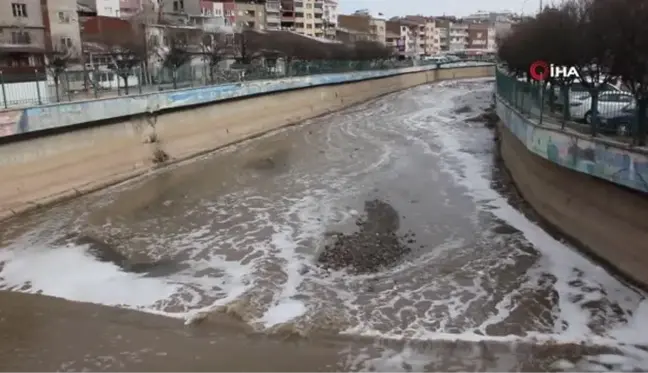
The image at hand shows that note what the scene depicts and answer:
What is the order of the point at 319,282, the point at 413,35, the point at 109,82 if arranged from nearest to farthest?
the point at 319,282
the point at 109,82
the point at 413,35

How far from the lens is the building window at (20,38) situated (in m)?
51.5

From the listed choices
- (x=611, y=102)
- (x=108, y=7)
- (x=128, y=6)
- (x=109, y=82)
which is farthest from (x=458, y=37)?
(x=611, y=102)

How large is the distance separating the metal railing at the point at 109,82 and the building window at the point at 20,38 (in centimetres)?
2001

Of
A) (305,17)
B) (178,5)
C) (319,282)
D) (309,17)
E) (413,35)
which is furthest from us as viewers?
(413,35)

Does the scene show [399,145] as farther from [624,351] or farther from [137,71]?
[624,351]

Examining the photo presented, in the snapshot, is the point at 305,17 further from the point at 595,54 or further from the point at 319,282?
the point at 319,282

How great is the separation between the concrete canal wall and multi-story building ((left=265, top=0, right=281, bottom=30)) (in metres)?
93.3

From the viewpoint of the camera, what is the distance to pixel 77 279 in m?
13.5

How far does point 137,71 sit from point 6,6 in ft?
92.0

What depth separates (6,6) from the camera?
171 ft

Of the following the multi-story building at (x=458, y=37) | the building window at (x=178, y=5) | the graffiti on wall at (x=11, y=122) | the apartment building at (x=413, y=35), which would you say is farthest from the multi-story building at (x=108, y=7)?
the multi-story building at (x=458, y=37)

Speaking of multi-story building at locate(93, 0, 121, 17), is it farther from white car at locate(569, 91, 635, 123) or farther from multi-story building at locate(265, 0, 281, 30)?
white car at locate(569, 91, 635, 123)

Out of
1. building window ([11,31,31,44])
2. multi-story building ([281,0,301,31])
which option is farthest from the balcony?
building window ([11,31,31,44])

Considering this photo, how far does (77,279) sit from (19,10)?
46863 millimetres
